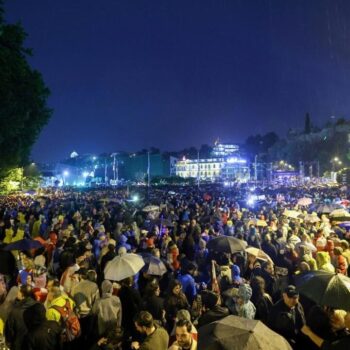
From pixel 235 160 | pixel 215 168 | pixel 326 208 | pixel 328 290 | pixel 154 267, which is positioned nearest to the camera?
pixel 328 290

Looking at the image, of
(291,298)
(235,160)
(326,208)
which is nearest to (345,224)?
(326,208)

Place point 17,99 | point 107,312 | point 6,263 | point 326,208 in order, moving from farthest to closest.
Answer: point 17,99 → point 326,208 → point 6,263 → point 107,312

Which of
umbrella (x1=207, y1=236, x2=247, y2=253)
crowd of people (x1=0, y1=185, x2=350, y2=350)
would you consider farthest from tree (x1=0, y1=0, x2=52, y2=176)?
umbrella (x1=207, y1=236, x2=247, y2=253)

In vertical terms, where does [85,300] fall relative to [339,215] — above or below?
below

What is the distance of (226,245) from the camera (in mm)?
8938

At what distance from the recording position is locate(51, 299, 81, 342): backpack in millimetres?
5062

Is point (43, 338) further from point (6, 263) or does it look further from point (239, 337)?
point (6, 263)

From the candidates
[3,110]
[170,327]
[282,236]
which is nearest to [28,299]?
[170,327]

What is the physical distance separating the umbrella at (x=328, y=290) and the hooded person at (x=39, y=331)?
3.05 meters

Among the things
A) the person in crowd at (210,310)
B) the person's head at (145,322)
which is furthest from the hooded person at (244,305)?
the person's head at (145,322)

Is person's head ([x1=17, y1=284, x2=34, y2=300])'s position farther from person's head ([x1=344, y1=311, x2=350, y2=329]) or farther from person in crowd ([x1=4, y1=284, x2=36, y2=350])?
person's head ([x1=344, y1=311, x2=350, y2=329])

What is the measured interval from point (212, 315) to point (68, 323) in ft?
6.06

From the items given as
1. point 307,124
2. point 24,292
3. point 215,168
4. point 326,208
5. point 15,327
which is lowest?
point 15,327

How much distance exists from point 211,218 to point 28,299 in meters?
10.6
